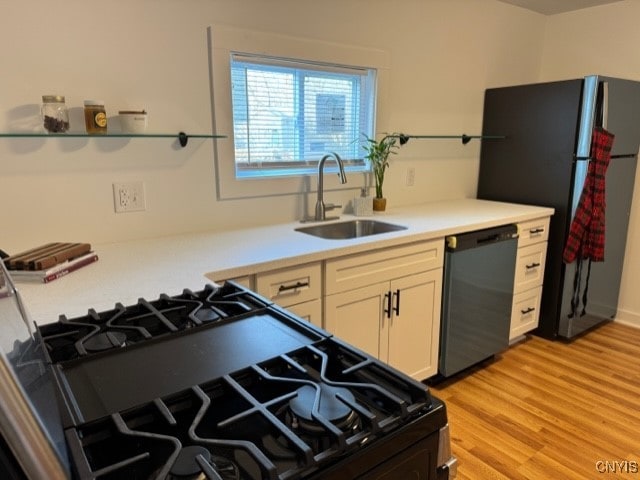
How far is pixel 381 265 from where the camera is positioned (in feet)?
6.64

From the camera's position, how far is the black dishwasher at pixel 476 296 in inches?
90.7

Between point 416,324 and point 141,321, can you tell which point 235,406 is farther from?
point 416,324

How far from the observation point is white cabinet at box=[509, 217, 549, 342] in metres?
2.68

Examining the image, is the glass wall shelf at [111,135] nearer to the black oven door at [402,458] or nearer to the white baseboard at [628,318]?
the black oven door at [402,458]

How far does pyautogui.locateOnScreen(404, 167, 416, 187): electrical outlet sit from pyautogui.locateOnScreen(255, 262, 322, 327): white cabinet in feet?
4.15

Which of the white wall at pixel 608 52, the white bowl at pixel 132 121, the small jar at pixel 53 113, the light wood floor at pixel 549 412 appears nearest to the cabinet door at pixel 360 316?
the light wood floor at pixel 549 412

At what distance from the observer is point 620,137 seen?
2793 mm

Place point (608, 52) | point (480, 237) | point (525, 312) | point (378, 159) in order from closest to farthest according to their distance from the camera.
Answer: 1. point (480, 237)
2. point (378, 159)
3. point (525, 312)
4. point (608, 52)

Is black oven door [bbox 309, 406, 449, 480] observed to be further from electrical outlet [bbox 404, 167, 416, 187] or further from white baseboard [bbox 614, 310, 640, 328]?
white baseboard [bbox 614, 310, 640, 328]

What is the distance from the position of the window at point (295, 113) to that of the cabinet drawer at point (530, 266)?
1092 millimetres

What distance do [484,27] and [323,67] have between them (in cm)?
135

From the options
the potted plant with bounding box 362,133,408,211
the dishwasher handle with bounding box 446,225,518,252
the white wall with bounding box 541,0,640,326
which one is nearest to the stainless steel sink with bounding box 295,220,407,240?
the potted plant with bounding box 362,133,408,211

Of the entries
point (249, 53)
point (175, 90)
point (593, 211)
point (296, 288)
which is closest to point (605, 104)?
point (593, 211)

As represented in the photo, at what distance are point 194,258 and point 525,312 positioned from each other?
7.14 ft
